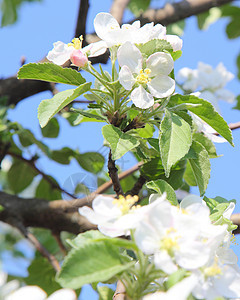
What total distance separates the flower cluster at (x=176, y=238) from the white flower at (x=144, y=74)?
0.28 metres

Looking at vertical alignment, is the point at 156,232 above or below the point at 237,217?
above

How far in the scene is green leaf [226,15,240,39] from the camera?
2652 mm

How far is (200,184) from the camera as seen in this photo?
95 centimetres

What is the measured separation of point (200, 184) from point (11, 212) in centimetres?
81

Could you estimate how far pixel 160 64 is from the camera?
3.02 ft

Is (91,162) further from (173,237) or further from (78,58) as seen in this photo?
(173,237)

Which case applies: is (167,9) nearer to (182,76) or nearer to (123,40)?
(182,76)

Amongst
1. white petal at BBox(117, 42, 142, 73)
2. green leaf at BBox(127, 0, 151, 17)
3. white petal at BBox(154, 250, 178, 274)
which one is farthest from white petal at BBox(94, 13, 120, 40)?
green leaf at BBox(127, 0, 151, 17)

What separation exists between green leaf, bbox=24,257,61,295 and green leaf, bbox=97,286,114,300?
54 cm

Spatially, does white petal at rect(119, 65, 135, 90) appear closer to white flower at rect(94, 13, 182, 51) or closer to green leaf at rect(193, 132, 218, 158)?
white flower at rect(94, 13, 182, 51)

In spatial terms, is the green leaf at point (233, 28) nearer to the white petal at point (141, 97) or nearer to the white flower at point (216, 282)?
the white petal at point (141, 97)

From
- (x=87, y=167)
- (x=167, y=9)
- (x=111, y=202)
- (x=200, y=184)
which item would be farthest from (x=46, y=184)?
(x=111, y=202)

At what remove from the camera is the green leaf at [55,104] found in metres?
0.86

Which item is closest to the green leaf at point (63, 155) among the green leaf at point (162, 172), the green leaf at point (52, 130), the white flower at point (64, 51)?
the green leaf at point (52, 130)
